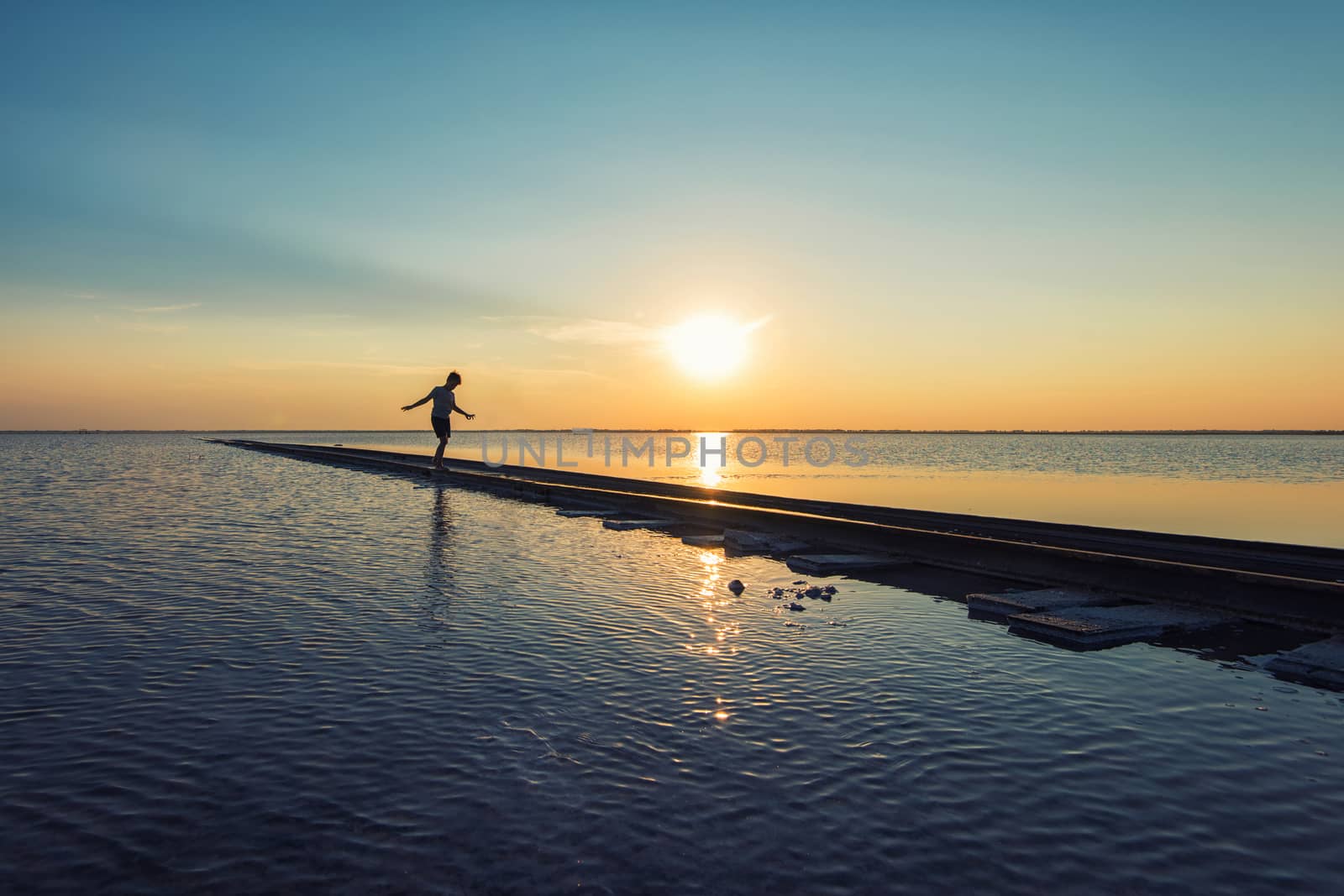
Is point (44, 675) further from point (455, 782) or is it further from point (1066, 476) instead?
point (1066, 476)

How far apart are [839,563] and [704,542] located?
3599 millimetres

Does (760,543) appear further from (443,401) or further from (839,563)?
(443,401)

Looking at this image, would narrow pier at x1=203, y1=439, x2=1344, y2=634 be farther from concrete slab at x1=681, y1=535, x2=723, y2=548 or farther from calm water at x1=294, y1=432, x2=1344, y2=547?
calm water at x1=294, y1=432, x2=1344, y2=547

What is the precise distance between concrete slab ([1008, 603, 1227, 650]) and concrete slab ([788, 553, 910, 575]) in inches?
130

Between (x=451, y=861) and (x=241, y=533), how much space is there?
13.3m

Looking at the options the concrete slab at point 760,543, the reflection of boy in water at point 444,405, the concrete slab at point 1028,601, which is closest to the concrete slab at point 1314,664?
the concrete slab at point 1028,601

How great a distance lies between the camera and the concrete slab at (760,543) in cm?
1350

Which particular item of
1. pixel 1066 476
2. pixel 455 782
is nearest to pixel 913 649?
pixel 455 782

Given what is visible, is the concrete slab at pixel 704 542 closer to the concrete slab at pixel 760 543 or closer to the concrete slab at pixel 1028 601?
the concrete slab at pixel 760 543

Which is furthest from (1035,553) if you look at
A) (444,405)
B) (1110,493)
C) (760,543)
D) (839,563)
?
(1110,493)

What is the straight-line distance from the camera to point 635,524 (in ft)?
55.4

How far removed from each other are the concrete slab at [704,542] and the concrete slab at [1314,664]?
28.7ft

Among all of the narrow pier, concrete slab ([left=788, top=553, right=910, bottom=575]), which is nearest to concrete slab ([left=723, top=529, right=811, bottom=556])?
the narrow pier

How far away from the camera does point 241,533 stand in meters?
14.7
